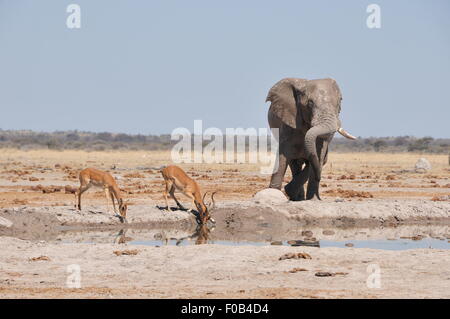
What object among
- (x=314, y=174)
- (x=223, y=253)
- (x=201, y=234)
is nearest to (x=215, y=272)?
(x=223, y=253)

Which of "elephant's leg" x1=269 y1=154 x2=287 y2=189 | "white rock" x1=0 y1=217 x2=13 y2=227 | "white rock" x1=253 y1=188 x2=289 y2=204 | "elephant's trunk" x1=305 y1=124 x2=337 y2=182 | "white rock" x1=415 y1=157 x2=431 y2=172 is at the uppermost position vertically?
"elephant's trunk" x1=305 y1=124 x2=337 y2=182

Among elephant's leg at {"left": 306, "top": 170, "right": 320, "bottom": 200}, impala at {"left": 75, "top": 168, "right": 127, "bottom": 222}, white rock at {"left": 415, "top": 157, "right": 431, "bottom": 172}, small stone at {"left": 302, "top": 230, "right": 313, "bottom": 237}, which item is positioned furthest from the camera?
white rock at {"left": 415, "top": 157, "right": 431, "bottom": 172}

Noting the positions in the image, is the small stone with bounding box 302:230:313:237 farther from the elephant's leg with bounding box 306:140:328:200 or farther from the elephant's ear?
the elephant's ear

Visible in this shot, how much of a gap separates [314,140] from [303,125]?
198 cm

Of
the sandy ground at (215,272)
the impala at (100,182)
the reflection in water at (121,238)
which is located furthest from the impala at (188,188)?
the sandy ground at (215,272)

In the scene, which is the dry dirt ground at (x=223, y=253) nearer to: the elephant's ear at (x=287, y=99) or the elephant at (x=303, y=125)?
the elephant at (x=303, y=125)

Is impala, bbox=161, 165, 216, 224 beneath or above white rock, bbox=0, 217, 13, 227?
above

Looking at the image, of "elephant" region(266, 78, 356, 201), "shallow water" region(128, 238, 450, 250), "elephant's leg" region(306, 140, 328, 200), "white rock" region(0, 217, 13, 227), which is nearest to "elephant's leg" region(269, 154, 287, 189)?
"elephant" region(266, 78, 356, 201)

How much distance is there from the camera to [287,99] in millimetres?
25125

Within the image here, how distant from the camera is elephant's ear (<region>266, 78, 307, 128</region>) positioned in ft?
81.1

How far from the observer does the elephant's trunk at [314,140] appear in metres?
22.5
